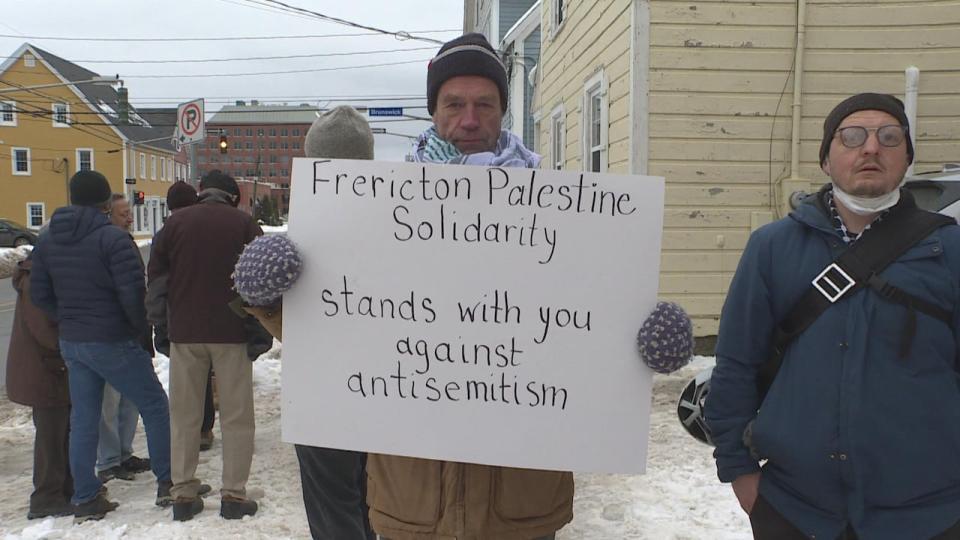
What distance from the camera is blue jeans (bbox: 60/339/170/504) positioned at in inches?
159

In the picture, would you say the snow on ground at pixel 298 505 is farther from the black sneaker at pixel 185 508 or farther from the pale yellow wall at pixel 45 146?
the pale yellow wall at pixel 45 146

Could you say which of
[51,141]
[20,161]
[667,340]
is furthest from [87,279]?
[51,141]

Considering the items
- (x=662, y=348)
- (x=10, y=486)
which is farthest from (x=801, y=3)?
(x=10, y=486)

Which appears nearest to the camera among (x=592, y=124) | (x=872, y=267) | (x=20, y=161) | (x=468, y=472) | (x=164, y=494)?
(x=468, y=472)

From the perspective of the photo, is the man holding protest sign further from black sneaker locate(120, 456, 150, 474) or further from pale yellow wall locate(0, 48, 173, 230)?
pale yellow wall locate(0, 48, 173, 230)

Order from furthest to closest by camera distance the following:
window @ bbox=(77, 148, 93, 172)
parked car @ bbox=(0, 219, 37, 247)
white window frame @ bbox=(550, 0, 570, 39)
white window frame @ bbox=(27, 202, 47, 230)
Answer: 1. window @ bbox=(77, 148, 93, 172)
2. white window frame @ bbox=(27, 202, 47, 230)
3. parked car @ bbox=(0, 219, 37, 247)
4. white window frame @ bbox=(550, 0, 570, 39)

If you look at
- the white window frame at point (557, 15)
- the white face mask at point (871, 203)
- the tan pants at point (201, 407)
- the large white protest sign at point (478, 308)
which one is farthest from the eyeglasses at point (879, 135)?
the white window frame at point (557, 15)

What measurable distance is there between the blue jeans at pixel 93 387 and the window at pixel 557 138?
25.7 ft

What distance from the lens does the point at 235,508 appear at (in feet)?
13.3

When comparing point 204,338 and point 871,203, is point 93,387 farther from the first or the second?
point 871,203

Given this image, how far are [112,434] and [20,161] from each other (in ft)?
162

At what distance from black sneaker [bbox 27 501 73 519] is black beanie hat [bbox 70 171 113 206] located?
1.77 metres

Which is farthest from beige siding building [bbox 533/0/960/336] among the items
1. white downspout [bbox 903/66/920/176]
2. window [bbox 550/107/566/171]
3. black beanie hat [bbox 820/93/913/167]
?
black beanie hat [bbox 820/93/913/167]

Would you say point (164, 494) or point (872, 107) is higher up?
point (872, 107)
